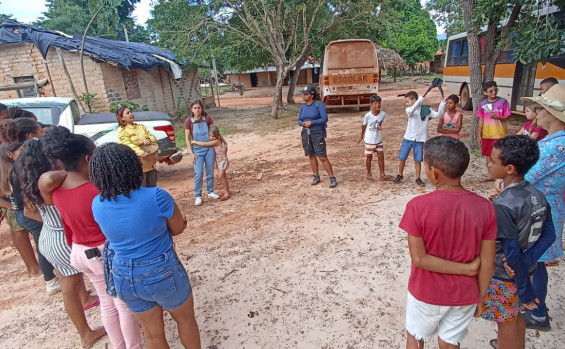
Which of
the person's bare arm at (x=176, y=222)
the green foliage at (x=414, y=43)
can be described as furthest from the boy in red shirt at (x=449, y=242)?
the green foliage at (x=414, y=43)

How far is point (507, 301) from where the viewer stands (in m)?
1.83

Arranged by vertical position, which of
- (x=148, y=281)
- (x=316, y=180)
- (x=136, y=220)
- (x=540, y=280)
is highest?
(x=136, y=220)

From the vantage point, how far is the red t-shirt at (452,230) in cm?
155

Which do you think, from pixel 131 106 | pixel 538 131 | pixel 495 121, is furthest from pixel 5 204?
pixel 131 106

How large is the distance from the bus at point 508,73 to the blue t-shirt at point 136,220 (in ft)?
19.4

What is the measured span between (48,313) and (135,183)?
7.01ft

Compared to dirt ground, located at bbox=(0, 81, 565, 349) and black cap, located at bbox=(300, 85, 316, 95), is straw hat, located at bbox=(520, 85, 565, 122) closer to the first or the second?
dirt ground, located at bbox=(0, 81, 565, 349)

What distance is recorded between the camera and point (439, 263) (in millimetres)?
1616

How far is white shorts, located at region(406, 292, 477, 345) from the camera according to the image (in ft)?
5.57

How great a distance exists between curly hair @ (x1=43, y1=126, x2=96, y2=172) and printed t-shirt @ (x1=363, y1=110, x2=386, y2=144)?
12.9 feet

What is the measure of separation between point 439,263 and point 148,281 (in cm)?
148

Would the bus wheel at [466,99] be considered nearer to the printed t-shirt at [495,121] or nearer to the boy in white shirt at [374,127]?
the printed t-shirt at [495,121]

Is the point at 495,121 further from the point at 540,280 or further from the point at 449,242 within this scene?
the point at 449,242

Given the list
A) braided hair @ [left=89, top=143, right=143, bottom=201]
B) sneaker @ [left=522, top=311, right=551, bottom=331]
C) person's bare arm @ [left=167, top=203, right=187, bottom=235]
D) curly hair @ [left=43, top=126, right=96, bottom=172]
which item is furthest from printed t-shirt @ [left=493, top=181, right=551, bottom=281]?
curly hair @ [left=43, top=126, right=96, bottom=172]
